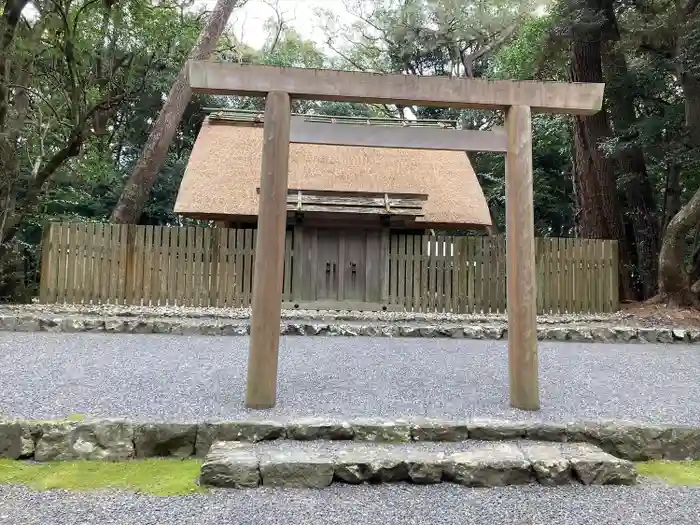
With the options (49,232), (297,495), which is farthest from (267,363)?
(49,232)

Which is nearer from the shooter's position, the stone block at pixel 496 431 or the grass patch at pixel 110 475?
the grass patch at pixel 110 475

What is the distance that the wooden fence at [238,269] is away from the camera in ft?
30.6

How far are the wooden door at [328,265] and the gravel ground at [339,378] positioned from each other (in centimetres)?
287

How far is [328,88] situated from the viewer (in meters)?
3.86

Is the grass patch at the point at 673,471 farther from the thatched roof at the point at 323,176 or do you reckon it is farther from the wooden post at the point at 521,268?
the thatched roof at the point at 323,176

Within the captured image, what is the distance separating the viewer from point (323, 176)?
1167 centimetres

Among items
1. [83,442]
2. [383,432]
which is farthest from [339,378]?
[83,442]

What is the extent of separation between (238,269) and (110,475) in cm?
702

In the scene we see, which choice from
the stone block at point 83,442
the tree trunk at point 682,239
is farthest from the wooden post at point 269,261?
the tree trunk at point 682,239

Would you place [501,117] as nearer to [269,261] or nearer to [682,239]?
[682,239]

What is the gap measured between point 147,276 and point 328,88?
6773 millimetres

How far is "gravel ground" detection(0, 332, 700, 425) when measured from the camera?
3645mm

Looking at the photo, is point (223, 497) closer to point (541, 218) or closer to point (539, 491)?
point (539, 491)

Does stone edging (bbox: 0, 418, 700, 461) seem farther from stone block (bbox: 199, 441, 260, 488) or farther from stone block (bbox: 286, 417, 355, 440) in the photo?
stone block (bbox: 199, 441, 260, 488)
